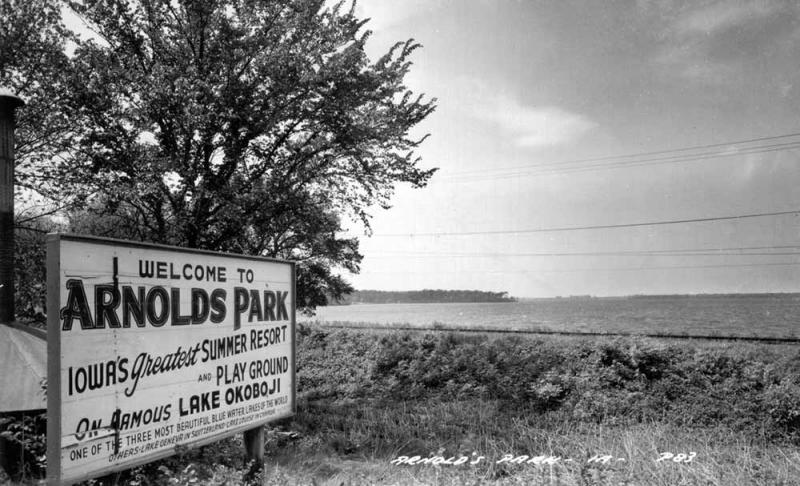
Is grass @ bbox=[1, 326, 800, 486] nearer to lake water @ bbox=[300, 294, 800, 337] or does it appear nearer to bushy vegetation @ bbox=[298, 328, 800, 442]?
bushy vegetation @ bbox=[298, 328, 800, 442]

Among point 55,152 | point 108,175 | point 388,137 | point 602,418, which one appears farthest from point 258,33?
point 602,418

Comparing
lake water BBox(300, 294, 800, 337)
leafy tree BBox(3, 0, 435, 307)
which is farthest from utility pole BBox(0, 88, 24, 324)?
lake water BBox(300, 294, 800, 337)

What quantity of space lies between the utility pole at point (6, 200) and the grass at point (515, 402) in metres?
3.84

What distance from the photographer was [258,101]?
43.9 feet

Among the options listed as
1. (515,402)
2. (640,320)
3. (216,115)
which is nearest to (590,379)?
(515,402)

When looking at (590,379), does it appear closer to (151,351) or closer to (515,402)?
(515,402)

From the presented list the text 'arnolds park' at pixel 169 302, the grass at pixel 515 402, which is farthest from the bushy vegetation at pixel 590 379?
the text 'arnolds park' at pixel 169 302

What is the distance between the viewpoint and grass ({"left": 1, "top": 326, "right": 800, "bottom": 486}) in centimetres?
898

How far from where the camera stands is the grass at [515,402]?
29.5 feet

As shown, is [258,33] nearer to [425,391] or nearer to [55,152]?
[55,152]

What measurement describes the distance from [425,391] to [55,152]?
41.5ft

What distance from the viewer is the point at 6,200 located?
785cm

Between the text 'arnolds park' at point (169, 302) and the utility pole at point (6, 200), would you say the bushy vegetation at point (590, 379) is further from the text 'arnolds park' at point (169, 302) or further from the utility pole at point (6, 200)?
the text 'arnolds park' at point (169, 302)

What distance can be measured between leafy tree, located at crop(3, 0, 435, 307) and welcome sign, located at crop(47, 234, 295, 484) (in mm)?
8020
